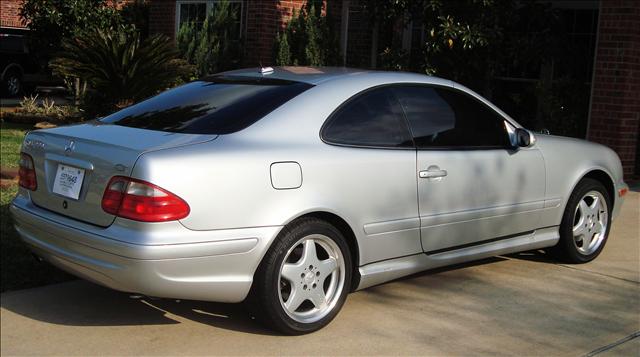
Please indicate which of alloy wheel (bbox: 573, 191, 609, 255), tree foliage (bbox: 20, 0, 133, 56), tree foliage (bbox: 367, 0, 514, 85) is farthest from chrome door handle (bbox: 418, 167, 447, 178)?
tree foliage (bbox: 20, 0, 133, 56)

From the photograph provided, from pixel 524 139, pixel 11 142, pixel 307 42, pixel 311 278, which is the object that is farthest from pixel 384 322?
pixel 307 42

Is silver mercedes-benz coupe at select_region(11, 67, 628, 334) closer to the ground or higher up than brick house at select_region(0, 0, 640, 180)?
closer to the ground

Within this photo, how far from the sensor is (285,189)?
4.28 metres

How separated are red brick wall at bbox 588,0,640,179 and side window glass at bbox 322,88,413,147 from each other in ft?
19.9

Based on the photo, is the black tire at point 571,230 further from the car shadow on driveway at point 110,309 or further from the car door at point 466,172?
the car shadow on driveway at point 110,309

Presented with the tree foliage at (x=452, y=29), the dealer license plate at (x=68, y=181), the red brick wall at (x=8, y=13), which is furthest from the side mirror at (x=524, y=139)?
the red brick wall at (x=8, y=13)

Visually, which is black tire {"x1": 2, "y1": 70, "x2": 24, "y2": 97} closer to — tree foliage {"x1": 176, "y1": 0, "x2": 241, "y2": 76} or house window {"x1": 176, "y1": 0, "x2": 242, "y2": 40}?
house window {"x1": 176, "y1": 0, "x2": 242, "y2": 40}

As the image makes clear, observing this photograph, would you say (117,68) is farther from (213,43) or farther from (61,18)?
(61,18)

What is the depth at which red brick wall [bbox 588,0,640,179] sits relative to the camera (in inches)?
394

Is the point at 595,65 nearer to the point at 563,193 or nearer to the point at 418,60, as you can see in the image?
the point at 418,60

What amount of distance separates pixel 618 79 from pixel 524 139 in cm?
510

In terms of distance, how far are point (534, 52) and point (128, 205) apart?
8.02m

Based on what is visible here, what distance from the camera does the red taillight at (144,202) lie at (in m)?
3.90

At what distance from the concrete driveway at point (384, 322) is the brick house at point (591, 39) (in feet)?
16.1
